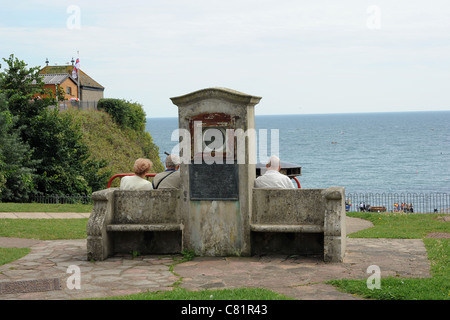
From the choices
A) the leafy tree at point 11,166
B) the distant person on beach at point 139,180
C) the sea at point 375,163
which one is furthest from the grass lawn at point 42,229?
the sea at point 375,163

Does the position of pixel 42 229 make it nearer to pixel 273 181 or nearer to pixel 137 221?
pixel 137 221

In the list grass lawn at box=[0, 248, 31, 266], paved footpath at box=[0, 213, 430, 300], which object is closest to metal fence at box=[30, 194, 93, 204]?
grass lawn at box=[0, 248, 31, 266]

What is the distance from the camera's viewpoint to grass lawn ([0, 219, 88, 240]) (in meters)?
11.7

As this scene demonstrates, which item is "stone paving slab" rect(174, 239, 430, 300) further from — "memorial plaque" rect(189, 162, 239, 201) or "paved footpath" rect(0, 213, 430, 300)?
"memorial plaque" rect(189, 162, 239, 201)

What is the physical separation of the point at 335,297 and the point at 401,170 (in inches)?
3052

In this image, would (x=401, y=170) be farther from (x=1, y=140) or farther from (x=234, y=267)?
(x=234, y=267)

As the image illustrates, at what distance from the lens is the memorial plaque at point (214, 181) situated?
350 inches

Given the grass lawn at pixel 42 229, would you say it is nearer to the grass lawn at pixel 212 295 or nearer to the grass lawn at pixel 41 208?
the grass lawn at pixel 41 208

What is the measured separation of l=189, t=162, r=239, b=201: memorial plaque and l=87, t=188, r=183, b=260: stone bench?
0.41 m

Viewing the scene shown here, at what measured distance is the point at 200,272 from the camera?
8031 millimetres

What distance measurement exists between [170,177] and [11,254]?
2.87 m

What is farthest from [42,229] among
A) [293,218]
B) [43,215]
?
[293,218]

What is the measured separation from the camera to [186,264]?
8.58m
